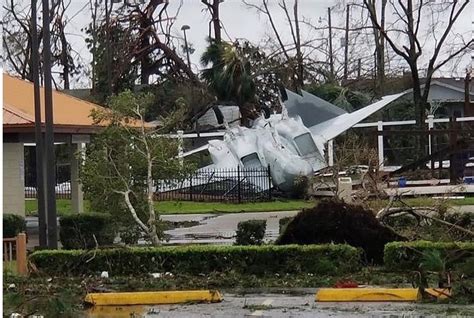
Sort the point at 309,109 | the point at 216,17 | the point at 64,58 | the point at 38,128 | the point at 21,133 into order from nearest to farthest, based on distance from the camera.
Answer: the point at 38,128, the point at 21,133, the point at 309,109, the point at 216,17, the point at 64,58

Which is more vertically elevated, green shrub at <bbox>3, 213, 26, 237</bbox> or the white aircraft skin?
the white aircraft skin

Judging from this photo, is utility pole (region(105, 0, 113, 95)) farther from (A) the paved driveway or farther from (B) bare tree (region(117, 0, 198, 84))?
(A) the paved driveway

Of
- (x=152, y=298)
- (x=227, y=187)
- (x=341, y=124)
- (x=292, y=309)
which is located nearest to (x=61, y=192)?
(x=227, y=187)

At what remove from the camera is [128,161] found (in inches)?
671

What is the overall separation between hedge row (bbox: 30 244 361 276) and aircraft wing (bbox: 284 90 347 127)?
87.4 ft

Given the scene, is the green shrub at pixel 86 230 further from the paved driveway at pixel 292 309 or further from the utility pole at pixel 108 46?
the utility pole at pixel 108 46

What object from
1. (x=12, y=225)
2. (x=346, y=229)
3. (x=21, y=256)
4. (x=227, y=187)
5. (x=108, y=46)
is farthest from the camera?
(x=108, y=46)

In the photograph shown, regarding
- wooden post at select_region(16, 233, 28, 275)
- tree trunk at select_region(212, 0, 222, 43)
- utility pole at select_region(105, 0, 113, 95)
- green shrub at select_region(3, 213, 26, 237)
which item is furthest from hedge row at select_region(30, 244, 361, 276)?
tree trunk at select_region(212, 0, 222, 43)

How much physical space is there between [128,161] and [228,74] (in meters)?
25.7

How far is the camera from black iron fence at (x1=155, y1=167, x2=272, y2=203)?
37.3 meters

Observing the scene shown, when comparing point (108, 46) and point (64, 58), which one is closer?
point (108, 46)

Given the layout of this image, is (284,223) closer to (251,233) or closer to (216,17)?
(251,233)

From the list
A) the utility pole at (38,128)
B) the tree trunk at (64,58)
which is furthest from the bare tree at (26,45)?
the utility pole at (38,128)

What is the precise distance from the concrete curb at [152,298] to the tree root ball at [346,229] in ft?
12.3
